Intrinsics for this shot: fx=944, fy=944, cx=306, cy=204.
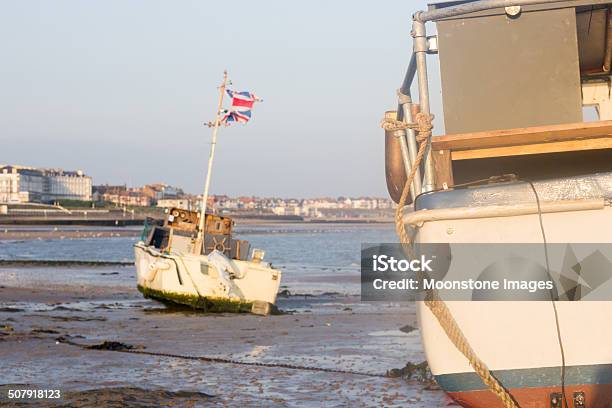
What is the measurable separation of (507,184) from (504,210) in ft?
0.64

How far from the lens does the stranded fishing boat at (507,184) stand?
6.50 meters

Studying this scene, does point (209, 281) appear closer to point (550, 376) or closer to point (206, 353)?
point (206, 353)

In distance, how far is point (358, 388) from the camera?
A: 11.3m

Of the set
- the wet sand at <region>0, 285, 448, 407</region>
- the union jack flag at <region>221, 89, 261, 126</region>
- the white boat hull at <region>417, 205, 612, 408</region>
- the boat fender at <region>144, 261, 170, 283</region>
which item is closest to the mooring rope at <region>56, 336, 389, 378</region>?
the wet sand at <region>0, 285, 448, 407</region>

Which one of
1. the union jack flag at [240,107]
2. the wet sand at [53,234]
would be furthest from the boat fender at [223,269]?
the wet sand at [53,234]

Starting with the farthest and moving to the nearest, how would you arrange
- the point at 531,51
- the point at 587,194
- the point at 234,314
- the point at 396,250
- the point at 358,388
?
the point at 234,314
the point at 358,388
the point at 396,250
the point at 531,51
the point at 587,194

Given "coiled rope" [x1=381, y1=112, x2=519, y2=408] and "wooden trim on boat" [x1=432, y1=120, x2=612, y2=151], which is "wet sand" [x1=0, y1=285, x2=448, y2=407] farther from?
"wooden trim on boat" [x1=432, y1=120, x2=612, y2=151]

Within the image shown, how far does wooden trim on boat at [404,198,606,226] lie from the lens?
20.9ft

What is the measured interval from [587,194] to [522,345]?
114cm

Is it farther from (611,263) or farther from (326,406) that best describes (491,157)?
(326,406)

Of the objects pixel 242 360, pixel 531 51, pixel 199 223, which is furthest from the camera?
pixel 199 223

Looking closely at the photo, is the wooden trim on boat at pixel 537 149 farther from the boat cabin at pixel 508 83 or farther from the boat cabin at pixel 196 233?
the boat cabin at pixel 196 233

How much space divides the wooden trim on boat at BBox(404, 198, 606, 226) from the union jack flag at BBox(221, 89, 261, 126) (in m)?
18.1

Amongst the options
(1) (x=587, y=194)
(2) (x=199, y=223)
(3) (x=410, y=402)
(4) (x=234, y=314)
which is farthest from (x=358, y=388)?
(2) (x=199, y=223)
